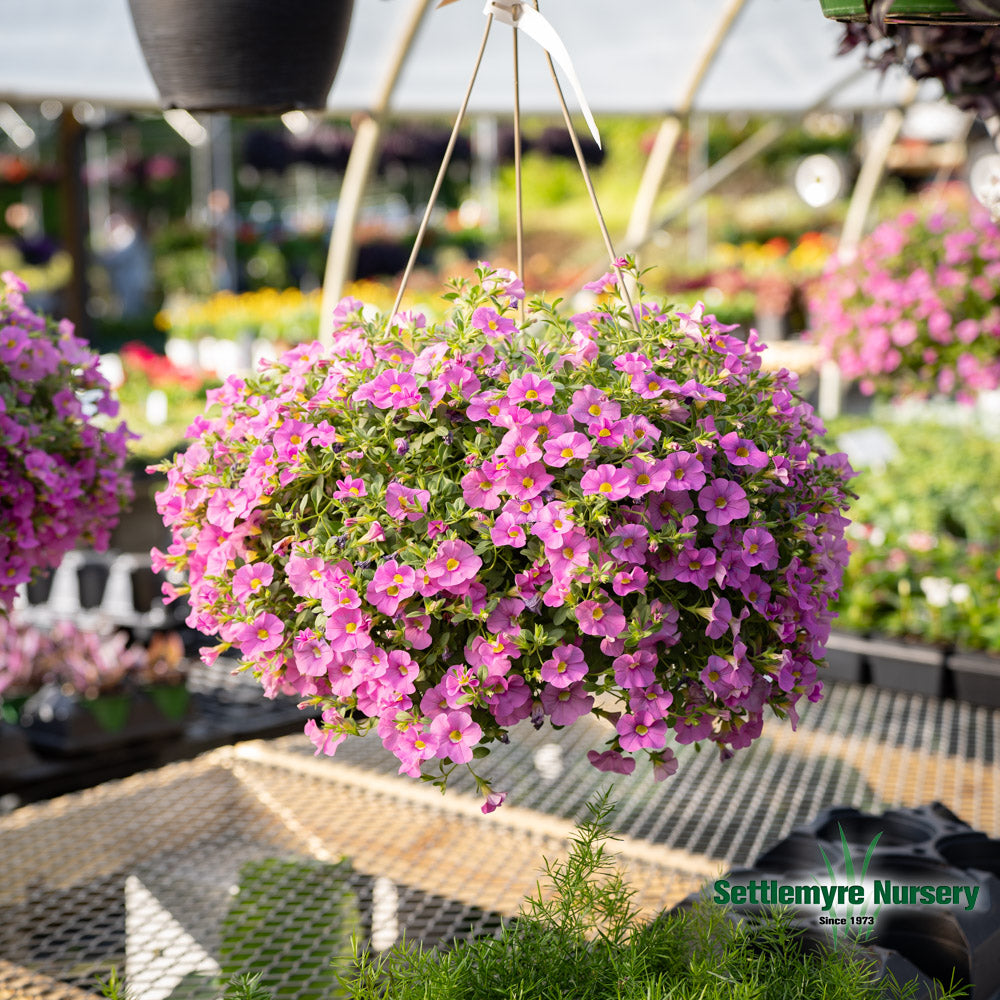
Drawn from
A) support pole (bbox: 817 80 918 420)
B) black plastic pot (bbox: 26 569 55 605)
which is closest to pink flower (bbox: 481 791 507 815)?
black plastic pot (bbox: 26 569 55 605)

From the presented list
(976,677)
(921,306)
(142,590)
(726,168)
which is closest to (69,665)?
(142,590)

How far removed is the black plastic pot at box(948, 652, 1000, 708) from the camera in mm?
2709

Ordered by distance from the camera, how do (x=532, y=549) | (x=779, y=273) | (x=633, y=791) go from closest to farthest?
(x=532, y=549) < (x=633, y=791) < (x=779, y=273)

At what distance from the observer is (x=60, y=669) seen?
278 cm

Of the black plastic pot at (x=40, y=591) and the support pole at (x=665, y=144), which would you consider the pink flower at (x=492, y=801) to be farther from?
the support pole at (x=665, y=144)

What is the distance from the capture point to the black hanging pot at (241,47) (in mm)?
1612

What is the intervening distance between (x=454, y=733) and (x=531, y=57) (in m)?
3.32

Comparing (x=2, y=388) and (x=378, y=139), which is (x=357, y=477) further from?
(x=378, y=139)

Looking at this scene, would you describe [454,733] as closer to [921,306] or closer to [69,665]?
[69,665]

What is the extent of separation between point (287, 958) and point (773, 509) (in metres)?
0.91

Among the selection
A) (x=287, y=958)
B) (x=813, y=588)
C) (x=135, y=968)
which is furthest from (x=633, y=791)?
(x=813, y=588)

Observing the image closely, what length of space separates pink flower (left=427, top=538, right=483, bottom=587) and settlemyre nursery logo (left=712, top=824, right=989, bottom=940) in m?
0.64

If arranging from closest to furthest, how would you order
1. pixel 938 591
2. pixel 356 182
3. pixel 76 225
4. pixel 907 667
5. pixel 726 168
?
pixel 907 667 → pixel 938 591 → pixel 356 182 → pixel 726 168 → pixel 76 225

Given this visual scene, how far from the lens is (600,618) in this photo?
1.07 metres
